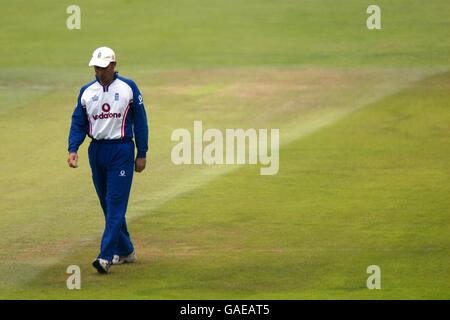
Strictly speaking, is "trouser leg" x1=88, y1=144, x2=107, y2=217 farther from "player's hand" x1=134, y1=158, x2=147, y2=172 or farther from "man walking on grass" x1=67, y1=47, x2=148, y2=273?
"player's hand" x1=134, y1=158, x2=147, y2=172

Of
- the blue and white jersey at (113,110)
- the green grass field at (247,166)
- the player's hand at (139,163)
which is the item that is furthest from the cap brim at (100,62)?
the green grass field at (247,166)

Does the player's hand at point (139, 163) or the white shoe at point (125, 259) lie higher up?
the player's hand at point (139, 163)

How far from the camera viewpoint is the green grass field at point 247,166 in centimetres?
1340

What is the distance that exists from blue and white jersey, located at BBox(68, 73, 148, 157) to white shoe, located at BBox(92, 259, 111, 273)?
1.12m

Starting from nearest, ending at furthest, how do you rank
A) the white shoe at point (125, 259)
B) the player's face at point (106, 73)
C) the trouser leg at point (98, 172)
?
the player's face at point (106, 73), the trouser leg at point (98, 172), the white shoe at point (125, 259)

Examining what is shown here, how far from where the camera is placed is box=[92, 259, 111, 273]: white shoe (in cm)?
1320

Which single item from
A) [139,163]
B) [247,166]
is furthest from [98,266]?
[247,166]

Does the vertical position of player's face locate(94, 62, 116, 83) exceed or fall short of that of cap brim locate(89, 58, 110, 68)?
it falls short

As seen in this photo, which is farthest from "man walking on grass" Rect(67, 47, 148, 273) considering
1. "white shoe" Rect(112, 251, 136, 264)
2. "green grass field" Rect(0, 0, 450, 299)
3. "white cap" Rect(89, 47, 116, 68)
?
"green grass field" Rect(0, 0, 450, 299)

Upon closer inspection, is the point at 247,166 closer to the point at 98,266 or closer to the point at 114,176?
the point at 114,176

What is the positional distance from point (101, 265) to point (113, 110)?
1.50 m

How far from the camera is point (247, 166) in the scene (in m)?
18.7

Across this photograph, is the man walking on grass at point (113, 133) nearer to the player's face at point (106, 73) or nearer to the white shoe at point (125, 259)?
→ the player's face at point (106, 73)

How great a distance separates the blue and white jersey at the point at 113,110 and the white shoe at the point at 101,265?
3.68ft
